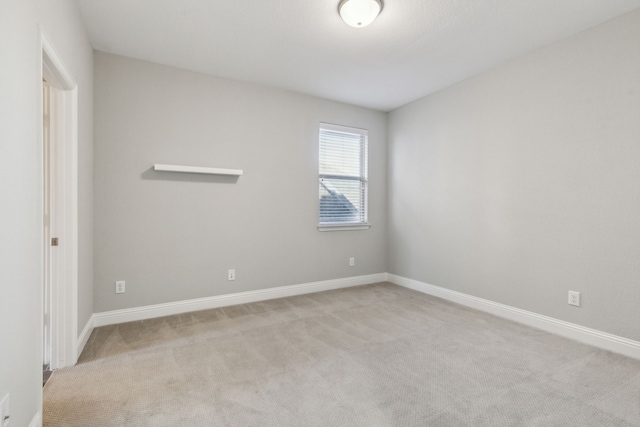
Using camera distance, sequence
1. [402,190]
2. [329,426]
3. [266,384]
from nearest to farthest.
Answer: [329,426] < [266,384] < [402,190]

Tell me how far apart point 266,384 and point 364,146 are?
3.58 m

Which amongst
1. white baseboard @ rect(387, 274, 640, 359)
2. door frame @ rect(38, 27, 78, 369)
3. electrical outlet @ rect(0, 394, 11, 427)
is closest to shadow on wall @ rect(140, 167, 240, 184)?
door frame @ rect(38, 27, 78, 369)

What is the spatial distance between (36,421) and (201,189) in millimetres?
2320

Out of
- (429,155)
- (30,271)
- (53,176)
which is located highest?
(429,155)

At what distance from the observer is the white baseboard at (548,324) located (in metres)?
2.38

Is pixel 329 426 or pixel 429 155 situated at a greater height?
pixel 429 155

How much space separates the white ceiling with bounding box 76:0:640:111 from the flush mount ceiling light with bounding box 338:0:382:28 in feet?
0.33

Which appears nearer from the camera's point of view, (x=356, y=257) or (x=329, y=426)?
(x=329, y=426)

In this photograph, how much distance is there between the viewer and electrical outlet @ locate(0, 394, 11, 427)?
1.13 m

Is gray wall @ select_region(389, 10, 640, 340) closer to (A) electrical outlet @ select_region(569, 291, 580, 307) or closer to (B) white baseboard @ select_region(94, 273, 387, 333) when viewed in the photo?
(A) electrical outlet @ select_region(569, 291, 580, 307)

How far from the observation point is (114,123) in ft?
9.82

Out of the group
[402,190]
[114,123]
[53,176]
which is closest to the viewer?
[53,176]

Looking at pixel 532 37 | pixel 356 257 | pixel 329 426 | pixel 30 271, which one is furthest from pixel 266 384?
pixel 532 37

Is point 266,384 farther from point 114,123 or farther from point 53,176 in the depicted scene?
point 114,123
